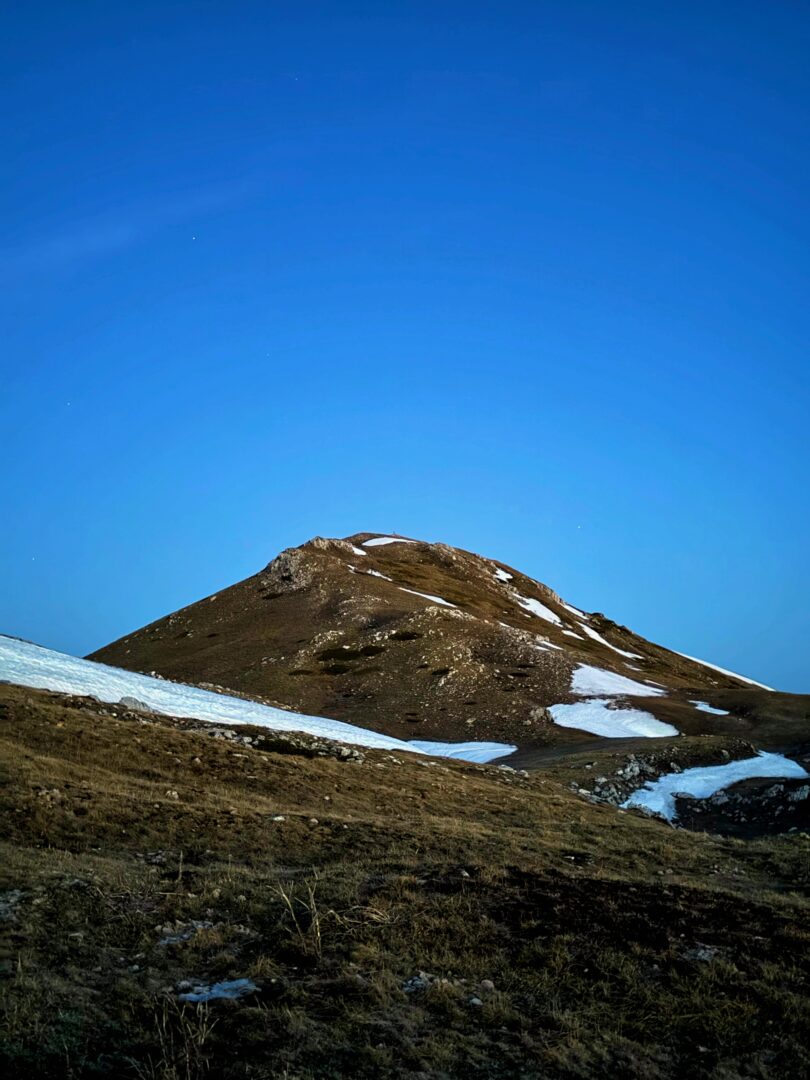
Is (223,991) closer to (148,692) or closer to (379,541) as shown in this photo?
(148,692)

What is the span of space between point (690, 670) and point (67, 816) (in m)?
131

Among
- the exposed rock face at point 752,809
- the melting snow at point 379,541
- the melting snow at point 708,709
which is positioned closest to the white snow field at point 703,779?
the exposed rock face at point 752,809

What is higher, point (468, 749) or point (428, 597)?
point (428, 597)

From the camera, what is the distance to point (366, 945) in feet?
36.9

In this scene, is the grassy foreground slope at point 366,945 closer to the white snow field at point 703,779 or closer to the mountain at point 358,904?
the mountain at point 358,904

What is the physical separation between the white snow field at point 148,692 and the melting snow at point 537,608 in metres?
82.2

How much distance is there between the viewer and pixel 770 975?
1084 cm

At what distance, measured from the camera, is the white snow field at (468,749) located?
56281 millimetres

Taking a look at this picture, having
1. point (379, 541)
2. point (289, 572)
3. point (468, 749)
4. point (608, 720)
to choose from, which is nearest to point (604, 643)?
point (379, 541)

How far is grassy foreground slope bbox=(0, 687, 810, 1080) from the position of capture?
8.55 metres

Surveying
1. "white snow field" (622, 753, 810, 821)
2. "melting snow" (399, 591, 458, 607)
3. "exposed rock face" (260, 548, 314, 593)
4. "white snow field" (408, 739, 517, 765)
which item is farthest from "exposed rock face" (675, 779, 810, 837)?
"exposed rock face" (260, 548, 314, 593)

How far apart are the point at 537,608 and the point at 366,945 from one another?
121 m

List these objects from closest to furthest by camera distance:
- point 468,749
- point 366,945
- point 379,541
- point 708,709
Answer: point 366,945 < point 468,749 < point 708,709 < point 379,541

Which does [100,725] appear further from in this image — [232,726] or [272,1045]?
[272,1045]
